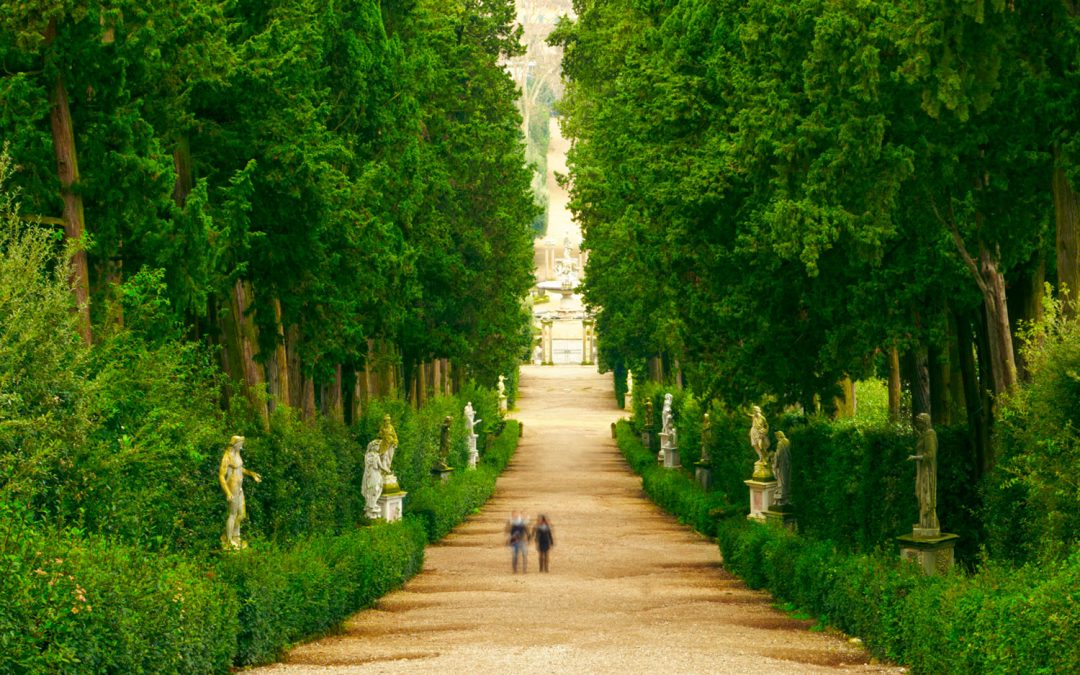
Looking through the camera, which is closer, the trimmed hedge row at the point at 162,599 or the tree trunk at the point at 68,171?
the trimmed hedge row at the point at 162,599

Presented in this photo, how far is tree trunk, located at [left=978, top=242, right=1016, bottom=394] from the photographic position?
19.1m

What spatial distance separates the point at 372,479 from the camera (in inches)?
1053

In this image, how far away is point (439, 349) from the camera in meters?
41.0

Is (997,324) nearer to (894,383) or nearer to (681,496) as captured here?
(894,383)

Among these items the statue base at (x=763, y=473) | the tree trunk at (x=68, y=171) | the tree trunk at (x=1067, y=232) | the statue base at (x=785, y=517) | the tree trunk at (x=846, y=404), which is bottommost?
the statue base at (x=785, y=517)

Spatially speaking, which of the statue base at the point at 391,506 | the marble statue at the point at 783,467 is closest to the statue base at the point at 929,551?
the marble statue at the point at 783,467

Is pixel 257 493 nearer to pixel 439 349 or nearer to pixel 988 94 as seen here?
pixel 988 94

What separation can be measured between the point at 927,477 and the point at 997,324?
213 centimetres

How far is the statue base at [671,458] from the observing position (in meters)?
45.4

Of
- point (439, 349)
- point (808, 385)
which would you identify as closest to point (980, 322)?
point (808, 385)

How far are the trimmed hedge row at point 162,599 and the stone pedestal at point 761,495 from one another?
8243 millimetres

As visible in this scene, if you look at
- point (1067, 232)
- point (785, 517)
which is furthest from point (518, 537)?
point (1067, 232)

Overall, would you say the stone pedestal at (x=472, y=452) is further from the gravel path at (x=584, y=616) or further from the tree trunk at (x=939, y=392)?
the tree trunk at (x=939, y=392)

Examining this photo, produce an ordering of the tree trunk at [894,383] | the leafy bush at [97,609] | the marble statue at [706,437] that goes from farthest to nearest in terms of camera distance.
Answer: the marble statue at [706,437] → the tree trunk at [894,383] → the leafy bush at [97,609]
